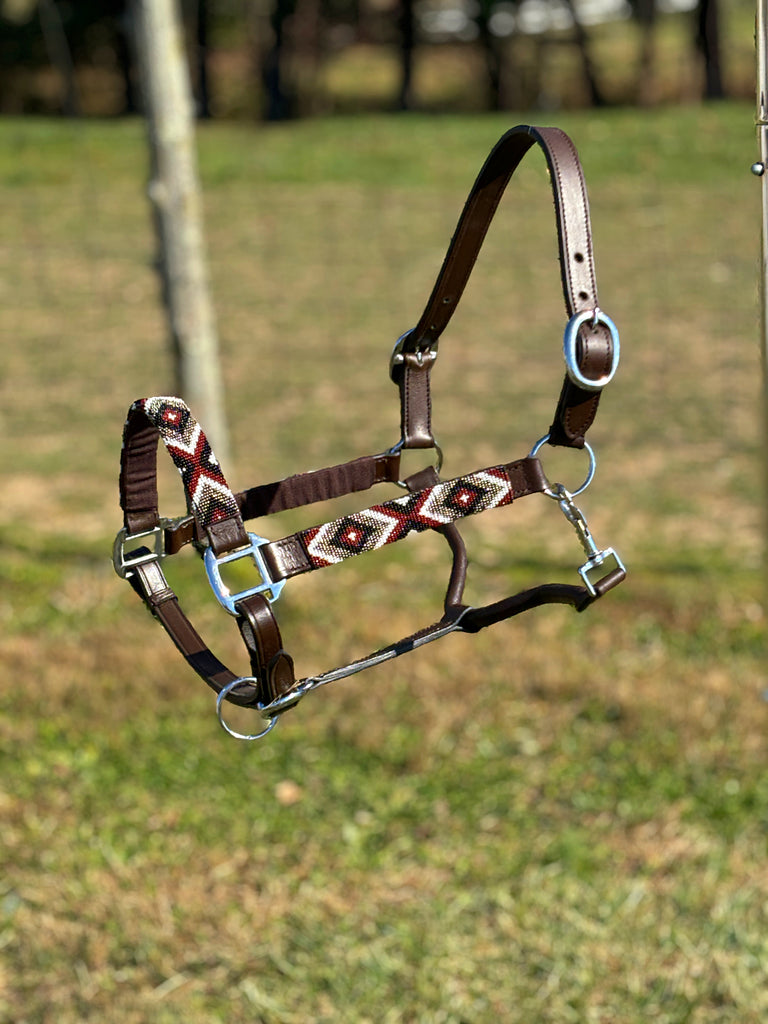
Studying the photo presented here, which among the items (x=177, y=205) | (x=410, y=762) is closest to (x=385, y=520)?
(x=410, y=762)

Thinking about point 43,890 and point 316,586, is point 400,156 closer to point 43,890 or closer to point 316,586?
point 316,586

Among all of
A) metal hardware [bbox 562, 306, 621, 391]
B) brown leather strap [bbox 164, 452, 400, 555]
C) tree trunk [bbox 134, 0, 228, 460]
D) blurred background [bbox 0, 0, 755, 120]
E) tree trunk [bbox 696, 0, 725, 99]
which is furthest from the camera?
blurred background [bbox 0, 0, 755, 120]

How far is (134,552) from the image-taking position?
1871 millimetres

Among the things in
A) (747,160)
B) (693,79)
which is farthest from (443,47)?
(747,160)

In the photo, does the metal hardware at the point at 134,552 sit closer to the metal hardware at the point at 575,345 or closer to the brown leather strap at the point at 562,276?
the brown leather strap at the point at 562,276

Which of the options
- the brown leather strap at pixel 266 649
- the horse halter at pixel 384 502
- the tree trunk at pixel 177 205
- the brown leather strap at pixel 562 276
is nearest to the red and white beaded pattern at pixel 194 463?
the horse halter at pixel 384 502

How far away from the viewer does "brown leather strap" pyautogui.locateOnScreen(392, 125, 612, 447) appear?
1586 mm

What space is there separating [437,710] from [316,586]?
4.25ft

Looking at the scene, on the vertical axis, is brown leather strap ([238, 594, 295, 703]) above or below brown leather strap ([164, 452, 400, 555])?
below

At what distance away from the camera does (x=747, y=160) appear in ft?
63.8

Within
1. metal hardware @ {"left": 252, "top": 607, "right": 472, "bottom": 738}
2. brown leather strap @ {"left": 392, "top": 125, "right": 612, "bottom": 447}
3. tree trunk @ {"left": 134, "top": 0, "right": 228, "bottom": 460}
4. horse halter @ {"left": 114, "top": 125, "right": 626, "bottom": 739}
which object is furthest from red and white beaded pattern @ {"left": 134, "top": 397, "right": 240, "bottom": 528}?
tree trunk @ {"left": 134, "top": 0, "right": 228, "bottom": 460}

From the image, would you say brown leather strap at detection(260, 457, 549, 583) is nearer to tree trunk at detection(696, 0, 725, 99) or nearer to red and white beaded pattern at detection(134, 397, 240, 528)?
red and white beaded pattern at detection(134, 397, 240, 528)

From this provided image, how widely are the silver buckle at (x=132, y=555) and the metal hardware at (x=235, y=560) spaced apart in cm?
Answer: 18

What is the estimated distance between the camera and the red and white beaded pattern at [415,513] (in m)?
1.69
